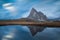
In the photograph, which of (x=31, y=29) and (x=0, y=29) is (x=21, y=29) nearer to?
(x=31, y=29)

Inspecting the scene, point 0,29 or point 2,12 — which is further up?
point 2,12

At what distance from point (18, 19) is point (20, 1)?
0.22m

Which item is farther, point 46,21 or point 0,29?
point 0,29

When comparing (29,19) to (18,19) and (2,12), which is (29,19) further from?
(2,12)

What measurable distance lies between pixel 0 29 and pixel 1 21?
111 mm

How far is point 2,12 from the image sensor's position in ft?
5.24

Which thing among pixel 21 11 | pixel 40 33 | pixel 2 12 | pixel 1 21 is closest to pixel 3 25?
pixel 1 21

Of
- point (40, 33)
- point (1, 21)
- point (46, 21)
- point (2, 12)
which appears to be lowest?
point (40, 33)

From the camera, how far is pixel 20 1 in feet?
5.16

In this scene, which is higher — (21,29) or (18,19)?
(18,19)

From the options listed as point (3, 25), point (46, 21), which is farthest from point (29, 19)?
point (3, 25)

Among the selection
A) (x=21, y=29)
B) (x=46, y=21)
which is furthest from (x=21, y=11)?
(x=46, y=21)

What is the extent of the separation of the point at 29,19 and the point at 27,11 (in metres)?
0.10

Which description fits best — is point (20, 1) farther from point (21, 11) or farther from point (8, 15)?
point (8, 15)
